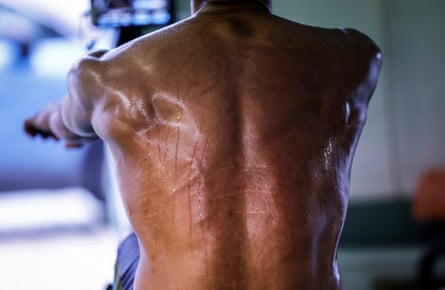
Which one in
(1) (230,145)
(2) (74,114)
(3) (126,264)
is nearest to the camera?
(1) (230,145)

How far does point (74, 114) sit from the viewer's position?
1349 millimetres

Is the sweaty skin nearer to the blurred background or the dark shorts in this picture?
the dark shorts

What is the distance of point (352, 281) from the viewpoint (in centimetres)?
395

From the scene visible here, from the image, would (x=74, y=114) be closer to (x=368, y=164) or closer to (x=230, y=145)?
(x=230, y=145)

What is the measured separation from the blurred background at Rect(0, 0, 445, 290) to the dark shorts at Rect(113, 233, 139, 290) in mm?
2058

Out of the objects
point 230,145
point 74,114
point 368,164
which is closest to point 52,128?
point 74,114

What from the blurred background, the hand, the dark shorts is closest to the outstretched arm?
the hand

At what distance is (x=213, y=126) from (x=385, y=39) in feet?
9.94

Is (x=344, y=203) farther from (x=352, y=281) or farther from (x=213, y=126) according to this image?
(x=352, y=281)

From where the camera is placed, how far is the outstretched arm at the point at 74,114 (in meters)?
1.24

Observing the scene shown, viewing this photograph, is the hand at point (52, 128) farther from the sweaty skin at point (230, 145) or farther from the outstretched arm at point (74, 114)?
the sweaty skin at point (230, 145)

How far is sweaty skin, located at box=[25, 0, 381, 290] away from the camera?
1.14 m

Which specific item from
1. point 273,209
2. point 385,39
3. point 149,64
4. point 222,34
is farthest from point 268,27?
point 385,39

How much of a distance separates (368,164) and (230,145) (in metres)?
3.00
